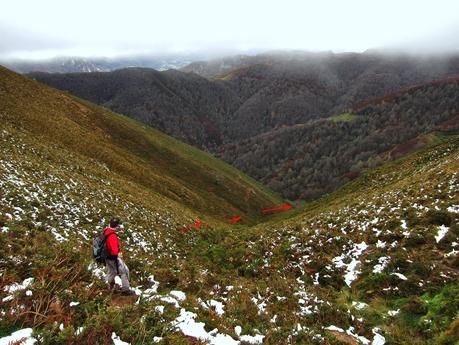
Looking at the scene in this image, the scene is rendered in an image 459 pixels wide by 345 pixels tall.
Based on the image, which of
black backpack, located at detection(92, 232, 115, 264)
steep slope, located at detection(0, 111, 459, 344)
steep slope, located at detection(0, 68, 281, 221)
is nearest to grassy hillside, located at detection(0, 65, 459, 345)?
steep slope, located at detection(0, 111, 459, 344)

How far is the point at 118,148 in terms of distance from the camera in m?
54.2

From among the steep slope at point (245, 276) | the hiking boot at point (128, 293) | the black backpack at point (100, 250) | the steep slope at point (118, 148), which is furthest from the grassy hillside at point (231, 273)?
the steep slope at point (118, 148)

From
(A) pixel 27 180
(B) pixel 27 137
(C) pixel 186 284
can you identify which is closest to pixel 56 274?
(C) pixel 186 284

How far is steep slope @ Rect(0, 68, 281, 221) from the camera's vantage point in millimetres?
41062

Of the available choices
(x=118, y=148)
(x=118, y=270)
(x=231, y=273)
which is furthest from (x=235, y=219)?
(x=118, y=270)

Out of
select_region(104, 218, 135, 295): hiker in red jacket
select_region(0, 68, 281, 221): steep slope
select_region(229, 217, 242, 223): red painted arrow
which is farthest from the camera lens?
select_region(229, 217, 242, 223): red painted arrow

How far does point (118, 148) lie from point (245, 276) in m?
44.0

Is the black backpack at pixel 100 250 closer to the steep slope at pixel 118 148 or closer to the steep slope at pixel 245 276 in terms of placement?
the steep slope at pixel 245 276

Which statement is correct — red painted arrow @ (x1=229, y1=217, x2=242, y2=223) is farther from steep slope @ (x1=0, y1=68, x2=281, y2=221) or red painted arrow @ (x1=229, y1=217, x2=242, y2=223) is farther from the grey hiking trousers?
the grey hiking trousers

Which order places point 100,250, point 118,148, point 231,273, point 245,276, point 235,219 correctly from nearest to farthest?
point 100,250
point 245,276
point 231,273
point 118,148
point 235,219

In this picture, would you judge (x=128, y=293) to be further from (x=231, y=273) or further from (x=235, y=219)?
(x=235, y=219)

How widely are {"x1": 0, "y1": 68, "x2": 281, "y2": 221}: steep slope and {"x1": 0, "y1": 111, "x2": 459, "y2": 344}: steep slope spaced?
59.8 feet

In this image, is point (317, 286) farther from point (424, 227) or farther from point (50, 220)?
point (50, 220)

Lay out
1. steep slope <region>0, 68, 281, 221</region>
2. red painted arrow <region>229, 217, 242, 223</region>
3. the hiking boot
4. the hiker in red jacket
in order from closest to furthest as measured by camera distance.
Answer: the hiker in red jacket, the hiking boot, steep slope <region>0, 68, 281, 221</region>, red painted arrow <region>229, 217, 242, 223</region>
